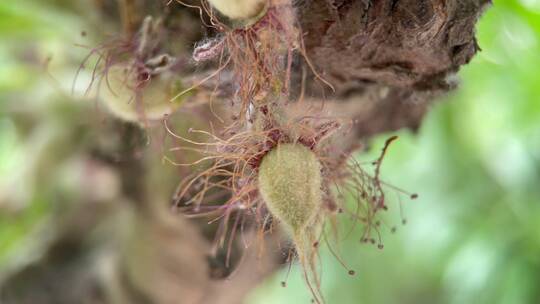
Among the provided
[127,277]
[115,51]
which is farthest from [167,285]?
[115,51]

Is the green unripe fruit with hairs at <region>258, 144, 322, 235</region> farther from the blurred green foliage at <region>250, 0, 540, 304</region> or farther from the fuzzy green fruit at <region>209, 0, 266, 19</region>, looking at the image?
the blurred green foliage at <region>250, 0, 540, 304</region>

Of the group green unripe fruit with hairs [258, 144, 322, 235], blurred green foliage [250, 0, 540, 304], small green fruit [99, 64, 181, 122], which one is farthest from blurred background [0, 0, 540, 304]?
green unripe fruit with hairs [258, 144, 322, 235]

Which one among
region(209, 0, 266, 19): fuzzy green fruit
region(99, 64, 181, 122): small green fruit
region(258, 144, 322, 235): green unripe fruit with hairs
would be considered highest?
region(209, 0, 266, 19): fuzzy green fruit

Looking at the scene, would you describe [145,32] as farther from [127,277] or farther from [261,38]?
[127,277]

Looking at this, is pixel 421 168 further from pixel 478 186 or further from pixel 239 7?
pixel 239 7

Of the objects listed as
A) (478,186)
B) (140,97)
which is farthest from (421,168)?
(140,97)

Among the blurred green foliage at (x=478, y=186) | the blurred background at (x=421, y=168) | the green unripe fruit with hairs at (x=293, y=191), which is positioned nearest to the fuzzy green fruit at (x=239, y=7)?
the green unripe fruit with hairs at (x=293, y=191)

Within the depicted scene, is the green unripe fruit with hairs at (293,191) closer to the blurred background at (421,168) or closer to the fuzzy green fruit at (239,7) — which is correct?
the fuzzy green fruit at (239,7)
